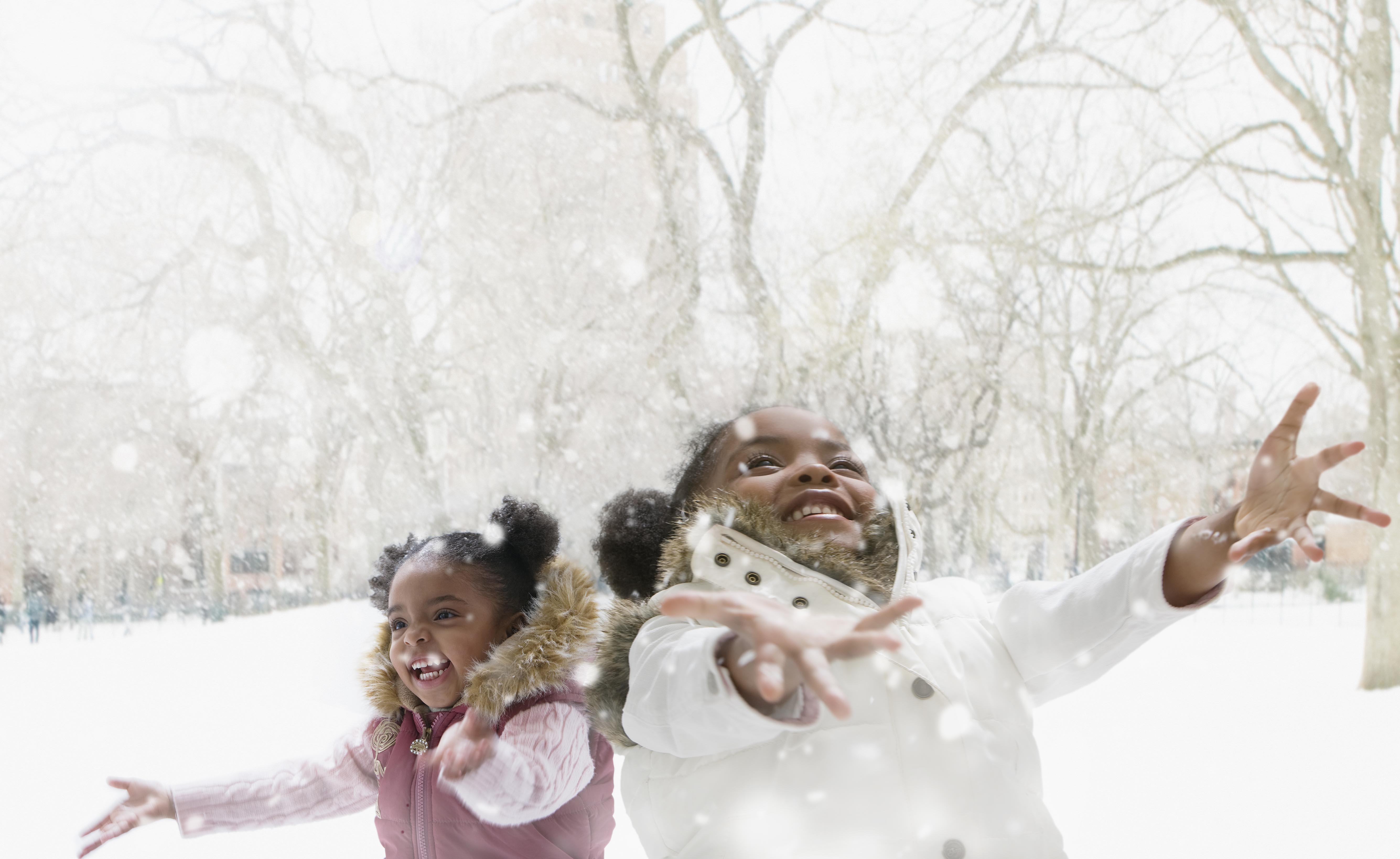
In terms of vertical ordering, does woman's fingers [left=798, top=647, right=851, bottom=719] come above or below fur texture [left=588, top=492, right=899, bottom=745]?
above

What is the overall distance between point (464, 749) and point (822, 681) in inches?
16.3

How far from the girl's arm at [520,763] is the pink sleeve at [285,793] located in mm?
155

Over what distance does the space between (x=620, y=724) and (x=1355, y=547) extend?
37.6 ft

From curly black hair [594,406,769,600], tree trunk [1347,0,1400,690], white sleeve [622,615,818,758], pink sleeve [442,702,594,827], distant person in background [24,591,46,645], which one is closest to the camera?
white sleeve [622,615,818,758]

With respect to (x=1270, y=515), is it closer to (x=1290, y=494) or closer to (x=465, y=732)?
(x=1290, y=494)

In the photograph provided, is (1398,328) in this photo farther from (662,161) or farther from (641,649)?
(641,649)

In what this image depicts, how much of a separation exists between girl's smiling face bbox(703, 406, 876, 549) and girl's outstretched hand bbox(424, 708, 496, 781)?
33 centimetres

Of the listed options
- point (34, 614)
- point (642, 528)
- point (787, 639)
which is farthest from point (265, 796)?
point (34, 614)

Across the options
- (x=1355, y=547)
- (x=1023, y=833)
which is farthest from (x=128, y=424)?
(x=1355, y=547)

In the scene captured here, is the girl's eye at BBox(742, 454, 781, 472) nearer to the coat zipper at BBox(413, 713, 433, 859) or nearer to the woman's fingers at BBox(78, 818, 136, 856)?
the coat zipper at BBox(413, 713, 433, 859)

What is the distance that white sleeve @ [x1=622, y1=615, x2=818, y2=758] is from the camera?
0.63m

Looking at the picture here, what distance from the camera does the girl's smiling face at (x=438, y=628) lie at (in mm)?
956

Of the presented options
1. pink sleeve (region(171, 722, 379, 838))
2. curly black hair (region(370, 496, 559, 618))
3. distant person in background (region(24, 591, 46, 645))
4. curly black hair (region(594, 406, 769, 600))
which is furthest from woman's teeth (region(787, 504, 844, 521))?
distant person in background (region(24, 591, 46, 645))

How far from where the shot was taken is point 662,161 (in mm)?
3785
